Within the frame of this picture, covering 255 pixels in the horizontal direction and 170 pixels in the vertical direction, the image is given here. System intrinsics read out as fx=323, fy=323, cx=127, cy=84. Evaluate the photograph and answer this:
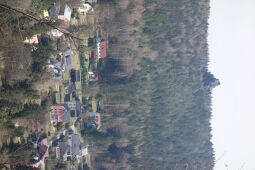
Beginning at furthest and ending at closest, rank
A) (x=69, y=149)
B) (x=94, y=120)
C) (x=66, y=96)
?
(x=94, y=120), (x=66, y=96), (x=69, y=149)

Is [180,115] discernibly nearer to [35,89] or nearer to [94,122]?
[94,122]

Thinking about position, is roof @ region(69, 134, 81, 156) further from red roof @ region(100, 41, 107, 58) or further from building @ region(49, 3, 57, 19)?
building @ region(49, 3, 57, 19)

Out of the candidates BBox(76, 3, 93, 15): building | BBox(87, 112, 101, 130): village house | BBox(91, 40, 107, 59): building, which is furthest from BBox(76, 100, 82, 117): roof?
BBox(76, 3, 93, 15): building

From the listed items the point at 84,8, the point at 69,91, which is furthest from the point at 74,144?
the point at 84,8

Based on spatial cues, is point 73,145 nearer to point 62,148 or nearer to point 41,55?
point 62,148

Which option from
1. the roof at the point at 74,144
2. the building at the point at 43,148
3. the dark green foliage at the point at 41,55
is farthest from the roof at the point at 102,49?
the building at the point at 43,148
